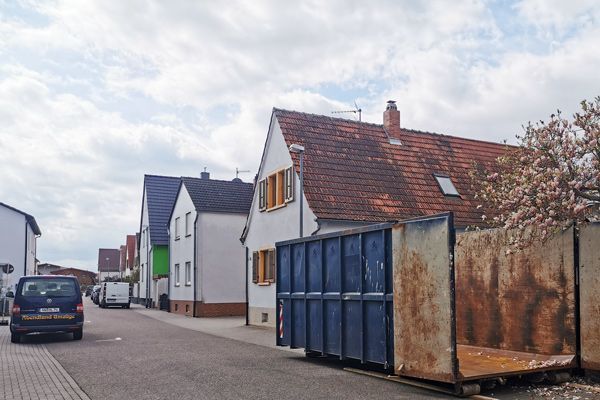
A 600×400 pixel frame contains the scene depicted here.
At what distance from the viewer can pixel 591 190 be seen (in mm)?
9555

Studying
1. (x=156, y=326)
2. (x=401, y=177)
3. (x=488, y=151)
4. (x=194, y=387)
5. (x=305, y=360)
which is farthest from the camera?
(x=488, y=151)

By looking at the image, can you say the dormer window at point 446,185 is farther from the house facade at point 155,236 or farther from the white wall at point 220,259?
the house facade at point 155,236

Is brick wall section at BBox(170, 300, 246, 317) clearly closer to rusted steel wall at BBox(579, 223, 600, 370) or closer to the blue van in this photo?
the blue van

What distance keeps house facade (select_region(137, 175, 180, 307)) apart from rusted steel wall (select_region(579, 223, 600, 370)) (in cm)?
3255

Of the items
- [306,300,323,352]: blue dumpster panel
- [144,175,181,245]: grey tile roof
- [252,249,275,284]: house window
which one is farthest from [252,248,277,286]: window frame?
[144,175,181,245]: grey tile roof

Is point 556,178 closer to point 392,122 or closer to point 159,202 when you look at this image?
point 392,122

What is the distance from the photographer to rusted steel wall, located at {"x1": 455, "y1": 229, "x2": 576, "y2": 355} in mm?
10367

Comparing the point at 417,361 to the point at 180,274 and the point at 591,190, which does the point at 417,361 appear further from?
the point at 180,274

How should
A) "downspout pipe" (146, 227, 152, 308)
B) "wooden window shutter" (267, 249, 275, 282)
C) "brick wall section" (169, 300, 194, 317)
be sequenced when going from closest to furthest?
"wooden window shutter" (267, 249, 275, 282) → "brick wall section" (169, 300, 194, 317) → "downspout pipe" (146, 227, 152, 308)

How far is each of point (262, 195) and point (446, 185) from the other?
22.2 ft

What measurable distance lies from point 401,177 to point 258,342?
28.2 feet

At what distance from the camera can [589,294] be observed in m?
9.91

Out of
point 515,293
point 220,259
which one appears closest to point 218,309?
point 220,259

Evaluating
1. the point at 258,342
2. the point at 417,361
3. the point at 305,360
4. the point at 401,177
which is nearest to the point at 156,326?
the point at 258,342
